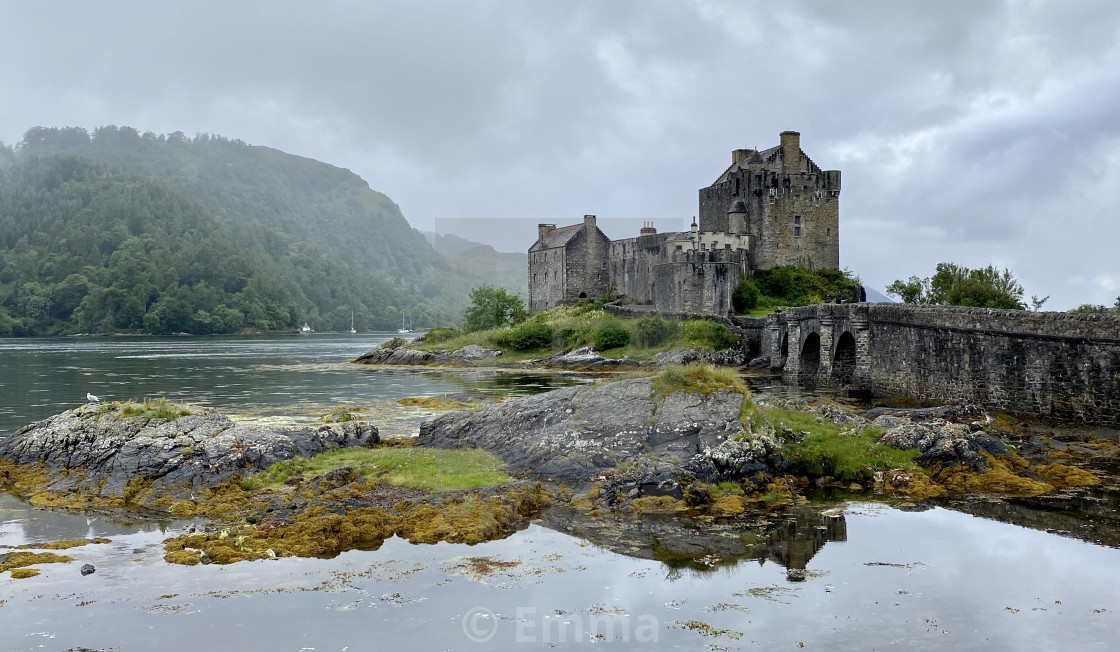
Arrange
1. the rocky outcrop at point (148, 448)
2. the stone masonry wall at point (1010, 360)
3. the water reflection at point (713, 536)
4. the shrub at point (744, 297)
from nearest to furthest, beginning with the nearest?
1. the water reflection at point (713, 536)
2. the rocky outcrop at point (148, 448)
3. the stone masonry wall at point (1010, 360)
4. the shrub at point (744, 297)

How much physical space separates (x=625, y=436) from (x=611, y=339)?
139 feet

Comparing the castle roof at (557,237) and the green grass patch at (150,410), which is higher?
the castle roof at (557,237)

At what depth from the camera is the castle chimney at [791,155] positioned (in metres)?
66.9

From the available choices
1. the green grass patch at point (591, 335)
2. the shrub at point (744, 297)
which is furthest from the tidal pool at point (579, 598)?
the shrub at point (744, 297)

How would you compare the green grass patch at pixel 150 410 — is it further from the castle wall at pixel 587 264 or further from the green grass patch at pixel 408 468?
the castle wall at pixel 587 264

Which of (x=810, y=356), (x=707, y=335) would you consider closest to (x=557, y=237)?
(x=707, y=335)

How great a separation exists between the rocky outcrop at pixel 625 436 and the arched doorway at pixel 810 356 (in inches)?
1061

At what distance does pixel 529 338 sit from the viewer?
69.6 meters

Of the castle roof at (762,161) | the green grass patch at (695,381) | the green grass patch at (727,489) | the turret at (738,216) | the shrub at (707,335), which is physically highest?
the castle roof at (762,161)

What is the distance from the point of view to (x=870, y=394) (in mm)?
40281

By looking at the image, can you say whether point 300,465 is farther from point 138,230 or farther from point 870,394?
point 138,230

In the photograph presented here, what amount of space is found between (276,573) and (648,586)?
5.99 meters

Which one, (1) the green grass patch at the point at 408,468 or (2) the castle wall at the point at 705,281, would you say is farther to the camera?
(2) the castle wall at the point at 705,281

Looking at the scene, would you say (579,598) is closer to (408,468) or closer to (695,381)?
(408,468)
